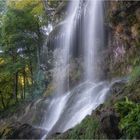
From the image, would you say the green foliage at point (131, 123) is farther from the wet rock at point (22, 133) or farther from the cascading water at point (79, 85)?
the wet rock at point (22, 133)

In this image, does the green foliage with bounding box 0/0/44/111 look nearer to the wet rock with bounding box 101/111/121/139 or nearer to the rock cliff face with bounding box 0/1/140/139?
the rock cliff face with bounding box 0/1/140/139

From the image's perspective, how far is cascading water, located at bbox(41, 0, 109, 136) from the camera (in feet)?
57.6

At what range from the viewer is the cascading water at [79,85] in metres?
17.6

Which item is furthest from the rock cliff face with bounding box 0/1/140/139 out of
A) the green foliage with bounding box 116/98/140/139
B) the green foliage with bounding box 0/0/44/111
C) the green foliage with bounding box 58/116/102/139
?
the green foliage with bounding box 0/0/44/111

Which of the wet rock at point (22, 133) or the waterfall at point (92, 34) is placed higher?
the waterfall at point (92, 34)

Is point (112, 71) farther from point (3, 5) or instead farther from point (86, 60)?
point (3, 5)

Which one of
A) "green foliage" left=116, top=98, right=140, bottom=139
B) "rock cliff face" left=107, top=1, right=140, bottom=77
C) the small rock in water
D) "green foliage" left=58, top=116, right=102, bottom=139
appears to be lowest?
the small rock in water

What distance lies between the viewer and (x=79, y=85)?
948 inches

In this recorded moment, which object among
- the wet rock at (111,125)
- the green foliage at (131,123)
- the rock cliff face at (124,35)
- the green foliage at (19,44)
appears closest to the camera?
the green foliage at (131,123)

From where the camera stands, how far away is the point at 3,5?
4091 cm

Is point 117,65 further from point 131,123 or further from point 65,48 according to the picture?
point 131,123

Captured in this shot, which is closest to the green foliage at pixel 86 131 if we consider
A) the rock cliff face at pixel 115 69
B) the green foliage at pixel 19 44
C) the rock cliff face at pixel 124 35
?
the rock cliff face at pixel 115 69

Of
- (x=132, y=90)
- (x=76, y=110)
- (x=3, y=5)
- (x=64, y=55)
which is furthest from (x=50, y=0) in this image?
(x=132, y=90)

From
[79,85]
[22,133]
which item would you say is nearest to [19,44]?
[79,85]
